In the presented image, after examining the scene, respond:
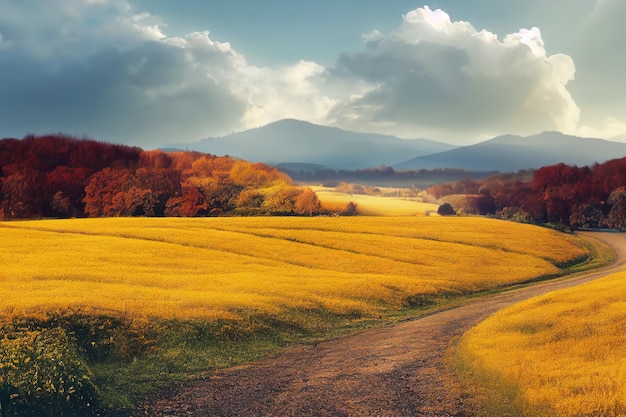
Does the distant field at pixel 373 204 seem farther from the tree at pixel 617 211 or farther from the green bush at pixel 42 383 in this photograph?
the green bush at pixel 42 383

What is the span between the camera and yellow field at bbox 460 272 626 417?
16531mm

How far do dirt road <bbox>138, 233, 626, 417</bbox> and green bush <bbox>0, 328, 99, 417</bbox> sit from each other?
2340mm

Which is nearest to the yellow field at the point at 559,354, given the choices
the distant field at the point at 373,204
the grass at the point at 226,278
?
the grass at the point at 226,278

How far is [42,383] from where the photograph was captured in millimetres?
17031

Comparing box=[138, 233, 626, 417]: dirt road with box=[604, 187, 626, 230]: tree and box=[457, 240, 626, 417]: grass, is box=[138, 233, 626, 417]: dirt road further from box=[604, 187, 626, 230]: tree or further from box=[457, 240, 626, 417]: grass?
box=[604, 187, 626, 230]: tree

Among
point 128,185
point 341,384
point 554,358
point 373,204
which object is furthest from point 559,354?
point 128,185

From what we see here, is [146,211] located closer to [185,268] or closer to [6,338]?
[185,268]

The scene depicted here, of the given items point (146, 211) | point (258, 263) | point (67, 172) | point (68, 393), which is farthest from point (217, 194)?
point (68, 393)

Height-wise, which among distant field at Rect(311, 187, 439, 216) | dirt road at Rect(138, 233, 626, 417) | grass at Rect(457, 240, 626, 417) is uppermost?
distant field at Rect(311, 187, 439, 216)

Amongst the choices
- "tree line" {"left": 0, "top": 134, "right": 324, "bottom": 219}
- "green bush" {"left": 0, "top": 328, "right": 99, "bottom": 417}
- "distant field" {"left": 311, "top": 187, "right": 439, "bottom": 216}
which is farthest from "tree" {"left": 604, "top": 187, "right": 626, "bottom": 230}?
"green bush" {"left": 0, "top": 328, "right": 99, "bottom": 417}

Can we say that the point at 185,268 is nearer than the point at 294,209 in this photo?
Yes

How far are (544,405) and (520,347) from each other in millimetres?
6286

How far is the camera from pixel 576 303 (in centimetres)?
2878

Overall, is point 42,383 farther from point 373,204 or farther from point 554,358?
point 373,204
